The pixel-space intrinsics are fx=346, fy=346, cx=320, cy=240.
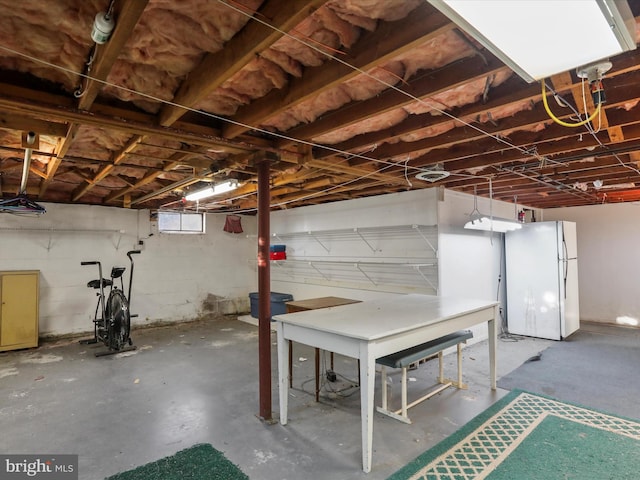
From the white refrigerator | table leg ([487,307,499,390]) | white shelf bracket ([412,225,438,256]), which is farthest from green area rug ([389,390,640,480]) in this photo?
the white refrigerator

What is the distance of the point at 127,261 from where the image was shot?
6.71m

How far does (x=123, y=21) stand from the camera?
54.1 inches

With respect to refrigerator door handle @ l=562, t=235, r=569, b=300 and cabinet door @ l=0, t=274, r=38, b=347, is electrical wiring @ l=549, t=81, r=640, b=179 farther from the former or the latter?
cabinet door @ l=0, t=274, r=38, b=347

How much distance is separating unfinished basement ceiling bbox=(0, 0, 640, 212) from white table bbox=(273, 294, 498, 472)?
4.89ft

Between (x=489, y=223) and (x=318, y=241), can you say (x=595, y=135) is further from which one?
(x=318, y=241)

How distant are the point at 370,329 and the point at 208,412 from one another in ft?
6.01

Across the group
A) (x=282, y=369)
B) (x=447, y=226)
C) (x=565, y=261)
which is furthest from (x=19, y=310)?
(x=565, y=261)

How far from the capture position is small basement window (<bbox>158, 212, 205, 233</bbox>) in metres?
7.16

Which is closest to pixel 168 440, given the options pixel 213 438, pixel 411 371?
pixel 213 438

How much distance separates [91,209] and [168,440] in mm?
5216

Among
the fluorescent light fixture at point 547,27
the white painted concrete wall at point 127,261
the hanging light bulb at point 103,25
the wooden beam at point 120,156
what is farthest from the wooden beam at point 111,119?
the white painted concrete wall at point 127,261

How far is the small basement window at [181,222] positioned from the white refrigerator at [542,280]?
6.13 meters

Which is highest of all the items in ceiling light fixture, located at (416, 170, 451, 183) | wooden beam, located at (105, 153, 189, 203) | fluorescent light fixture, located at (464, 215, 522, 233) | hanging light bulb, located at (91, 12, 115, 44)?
hanging light bulb, located at (91, 12, 115, 44)

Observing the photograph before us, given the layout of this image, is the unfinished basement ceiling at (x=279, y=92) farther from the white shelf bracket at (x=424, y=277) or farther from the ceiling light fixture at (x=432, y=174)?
the white shelf bracket at (x=424, y=277)
